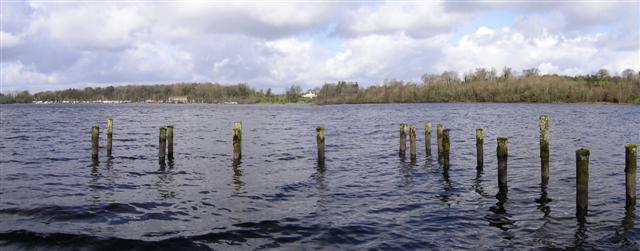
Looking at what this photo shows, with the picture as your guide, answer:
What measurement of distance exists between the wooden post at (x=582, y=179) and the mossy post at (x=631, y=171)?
1179mm

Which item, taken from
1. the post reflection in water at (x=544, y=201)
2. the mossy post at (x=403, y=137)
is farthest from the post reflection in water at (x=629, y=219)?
the mossy post at (x=403, y=137)

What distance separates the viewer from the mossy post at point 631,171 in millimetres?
14891

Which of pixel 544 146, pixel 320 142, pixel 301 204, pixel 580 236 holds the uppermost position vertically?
pixel 544 146

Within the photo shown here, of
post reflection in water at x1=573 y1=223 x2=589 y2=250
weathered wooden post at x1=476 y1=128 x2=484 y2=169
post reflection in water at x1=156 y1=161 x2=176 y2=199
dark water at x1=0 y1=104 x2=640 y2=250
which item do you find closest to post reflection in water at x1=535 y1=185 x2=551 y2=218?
dark water at x1=0 y1=104 x2=640 y2=250

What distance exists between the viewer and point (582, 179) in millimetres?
15133

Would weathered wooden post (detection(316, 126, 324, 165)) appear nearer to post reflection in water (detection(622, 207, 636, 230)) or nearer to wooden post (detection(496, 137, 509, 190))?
wooden post (detection(496, 137, 509, 190))

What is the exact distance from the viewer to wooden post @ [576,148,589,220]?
49.3 feet

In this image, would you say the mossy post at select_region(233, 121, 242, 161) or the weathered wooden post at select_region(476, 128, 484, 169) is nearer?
the weathered wooden post at select_region(476, 128, 484, 169)

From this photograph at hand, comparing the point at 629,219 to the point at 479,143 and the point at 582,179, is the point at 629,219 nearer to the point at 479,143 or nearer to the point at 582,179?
the point at 582,179

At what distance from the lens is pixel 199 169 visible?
83.9 ft

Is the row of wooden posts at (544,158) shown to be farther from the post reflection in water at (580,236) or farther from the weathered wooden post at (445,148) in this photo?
the post reflection in water at (580,236)

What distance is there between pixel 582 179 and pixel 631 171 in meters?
1.61

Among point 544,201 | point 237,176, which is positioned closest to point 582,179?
point 544,201

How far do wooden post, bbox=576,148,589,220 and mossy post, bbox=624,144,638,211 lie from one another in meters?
1.18
